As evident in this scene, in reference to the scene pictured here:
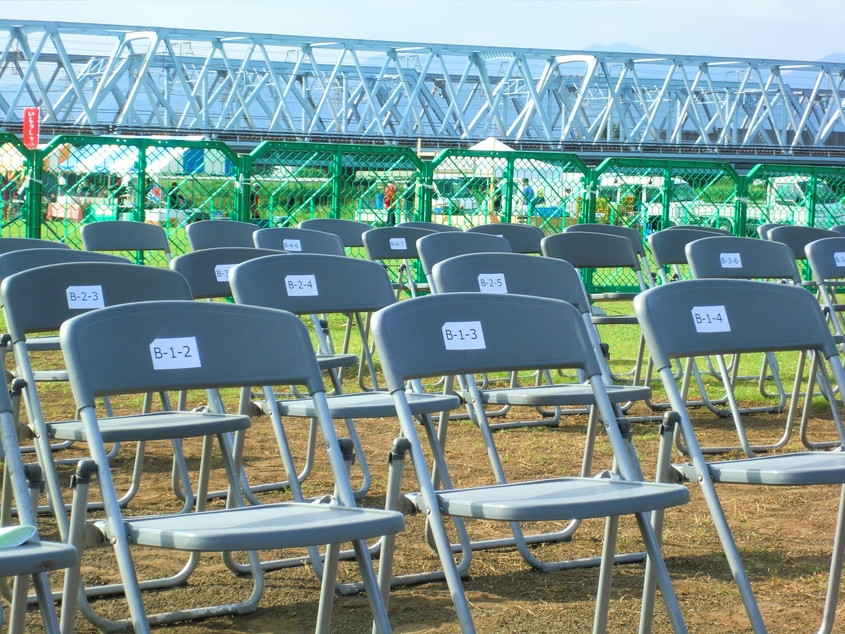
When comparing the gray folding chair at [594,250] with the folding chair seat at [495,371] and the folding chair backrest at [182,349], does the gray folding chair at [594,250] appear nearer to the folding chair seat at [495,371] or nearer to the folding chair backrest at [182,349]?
the folding chair seat at [495,371]

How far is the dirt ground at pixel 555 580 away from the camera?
3.44 m

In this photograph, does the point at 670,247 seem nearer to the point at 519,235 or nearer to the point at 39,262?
the point at 519,235

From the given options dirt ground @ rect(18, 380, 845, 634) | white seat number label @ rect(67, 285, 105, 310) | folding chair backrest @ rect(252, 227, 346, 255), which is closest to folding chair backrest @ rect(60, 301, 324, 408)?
dirt ground @ rect(18, 380, 845, 634)

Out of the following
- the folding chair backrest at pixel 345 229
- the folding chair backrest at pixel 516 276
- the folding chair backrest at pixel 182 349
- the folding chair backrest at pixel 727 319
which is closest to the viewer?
the folding chair backrest at pixel 182 349

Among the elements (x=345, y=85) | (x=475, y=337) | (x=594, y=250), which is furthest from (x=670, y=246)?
(x=345, y=85)

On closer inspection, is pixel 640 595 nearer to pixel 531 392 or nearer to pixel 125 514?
pixel 531 392

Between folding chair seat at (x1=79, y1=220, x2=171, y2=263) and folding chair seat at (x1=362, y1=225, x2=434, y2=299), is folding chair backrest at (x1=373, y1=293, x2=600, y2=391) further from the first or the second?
folding chair seat at (x1=79, y1=220, x2=171, y2=263)

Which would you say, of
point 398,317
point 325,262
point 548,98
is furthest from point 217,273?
point 548,98

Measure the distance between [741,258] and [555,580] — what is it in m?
2.61

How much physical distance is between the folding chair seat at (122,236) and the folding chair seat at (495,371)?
3.79m

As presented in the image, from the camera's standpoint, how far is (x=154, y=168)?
36.5 ft

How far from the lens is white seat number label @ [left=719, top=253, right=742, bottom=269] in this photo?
590cm

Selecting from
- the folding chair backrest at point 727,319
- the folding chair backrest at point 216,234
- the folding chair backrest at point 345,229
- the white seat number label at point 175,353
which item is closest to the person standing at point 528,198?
the folding chair backrest at point 345,229

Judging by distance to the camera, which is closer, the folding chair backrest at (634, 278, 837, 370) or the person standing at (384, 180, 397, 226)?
the folding chair backrest at (634, 278, 837, 370)
